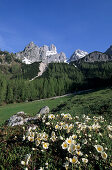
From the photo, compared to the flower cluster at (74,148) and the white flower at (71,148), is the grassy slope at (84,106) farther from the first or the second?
the white flower at (71,148)

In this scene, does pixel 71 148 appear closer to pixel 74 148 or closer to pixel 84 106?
pixel 74 148

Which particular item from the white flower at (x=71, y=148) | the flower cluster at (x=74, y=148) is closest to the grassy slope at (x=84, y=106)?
the flower cluster at (x=74, y=148)

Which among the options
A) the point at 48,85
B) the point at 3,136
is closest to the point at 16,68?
the point at 48,85

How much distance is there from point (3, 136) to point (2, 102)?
1908 inches

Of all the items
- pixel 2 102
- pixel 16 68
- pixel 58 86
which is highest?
pixel 16 68

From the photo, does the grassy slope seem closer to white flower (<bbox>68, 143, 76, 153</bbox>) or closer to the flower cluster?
the flower cluster

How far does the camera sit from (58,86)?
63562mm

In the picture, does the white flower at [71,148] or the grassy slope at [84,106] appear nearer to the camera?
the white flower at [71,148]

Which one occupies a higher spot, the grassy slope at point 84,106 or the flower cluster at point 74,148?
the flower cluster at point 74,148

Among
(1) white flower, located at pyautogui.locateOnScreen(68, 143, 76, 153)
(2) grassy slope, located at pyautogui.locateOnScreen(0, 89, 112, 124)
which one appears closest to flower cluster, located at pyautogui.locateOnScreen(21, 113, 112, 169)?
(1) white flower, located at pyautogui.locateOnScreen(68, 143, 76, 153)

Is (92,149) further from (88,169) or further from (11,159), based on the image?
(11,159)

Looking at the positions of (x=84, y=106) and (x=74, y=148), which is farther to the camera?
(x=84, y=106)

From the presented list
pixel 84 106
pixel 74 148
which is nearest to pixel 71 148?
pixel 74 148

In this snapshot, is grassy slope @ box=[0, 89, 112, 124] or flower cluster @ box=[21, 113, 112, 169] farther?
grassy slope @ box=[0, 89, 112, 124]
